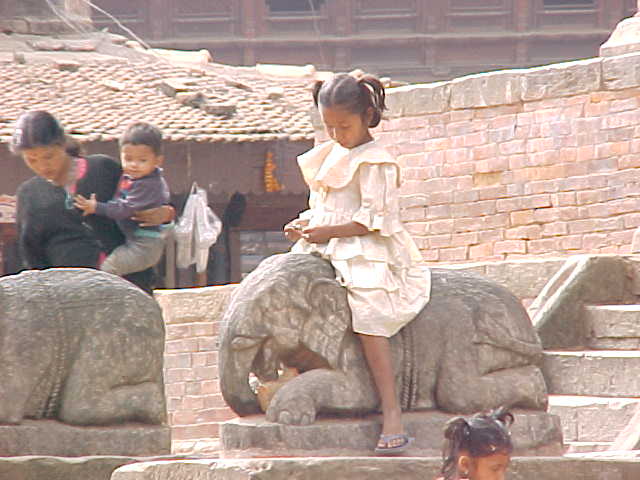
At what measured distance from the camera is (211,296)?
1445 centimetres

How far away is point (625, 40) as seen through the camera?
1554cm

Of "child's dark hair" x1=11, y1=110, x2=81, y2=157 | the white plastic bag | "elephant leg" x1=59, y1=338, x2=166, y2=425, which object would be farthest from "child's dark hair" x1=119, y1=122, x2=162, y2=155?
the white plastic bag

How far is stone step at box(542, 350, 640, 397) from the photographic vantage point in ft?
31.5

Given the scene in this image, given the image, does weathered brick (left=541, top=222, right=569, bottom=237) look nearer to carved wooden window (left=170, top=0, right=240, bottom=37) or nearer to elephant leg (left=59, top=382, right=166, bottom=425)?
elephant leg (left=59, top=382, right=166, bottom=425)

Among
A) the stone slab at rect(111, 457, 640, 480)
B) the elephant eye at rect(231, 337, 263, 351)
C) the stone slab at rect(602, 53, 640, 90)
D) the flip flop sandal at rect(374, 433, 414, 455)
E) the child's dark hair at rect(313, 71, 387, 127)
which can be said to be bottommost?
the stone slab at rect(111, 457, 640, 480)

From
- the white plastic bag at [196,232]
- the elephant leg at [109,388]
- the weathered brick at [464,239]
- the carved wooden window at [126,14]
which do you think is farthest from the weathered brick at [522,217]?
the carved wooden window at [126,14]

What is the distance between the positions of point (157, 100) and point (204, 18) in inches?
402

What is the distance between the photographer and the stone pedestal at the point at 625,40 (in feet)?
50.3

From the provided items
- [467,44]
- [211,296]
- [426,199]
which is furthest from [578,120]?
[467,44]

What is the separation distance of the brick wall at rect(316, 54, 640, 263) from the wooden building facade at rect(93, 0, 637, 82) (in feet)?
42.1

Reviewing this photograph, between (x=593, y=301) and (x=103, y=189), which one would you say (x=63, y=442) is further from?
(x=593, y=301)

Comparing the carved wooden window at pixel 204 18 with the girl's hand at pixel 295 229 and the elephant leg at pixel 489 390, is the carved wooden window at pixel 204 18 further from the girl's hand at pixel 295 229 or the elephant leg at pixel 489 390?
the elephant leg at pixel 489 390

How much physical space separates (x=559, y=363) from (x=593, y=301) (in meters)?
1.17

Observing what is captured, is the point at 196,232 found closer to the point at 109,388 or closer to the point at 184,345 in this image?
the point at 184,345
